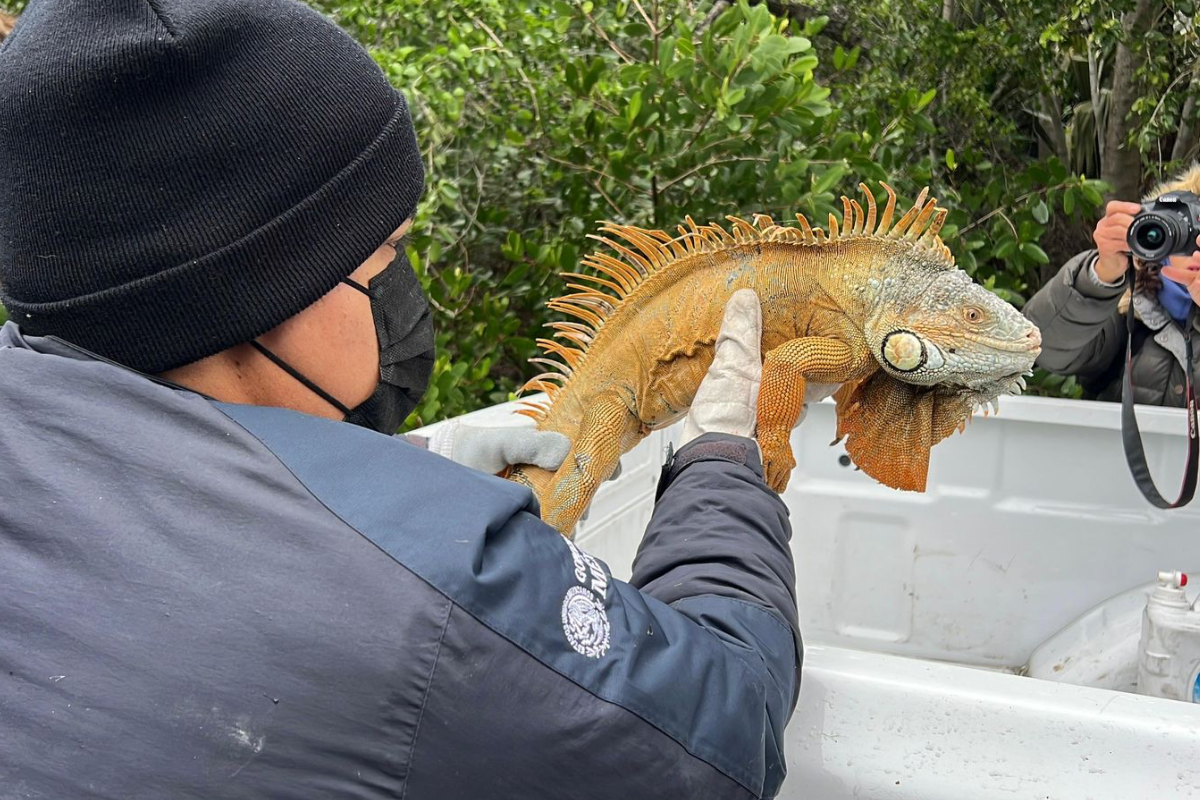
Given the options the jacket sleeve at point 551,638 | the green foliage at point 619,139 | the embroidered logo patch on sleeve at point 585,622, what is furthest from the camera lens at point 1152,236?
the embroidered logo patch on sleeve at point 585,622

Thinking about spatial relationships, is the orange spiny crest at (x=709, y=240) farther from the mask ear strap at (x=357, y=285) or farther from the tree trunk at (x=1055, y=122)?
the tree trunk at (x=1055, y=122)

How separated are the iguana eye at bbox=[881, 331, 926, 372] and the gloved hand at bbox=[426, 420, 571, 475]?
2.64ft

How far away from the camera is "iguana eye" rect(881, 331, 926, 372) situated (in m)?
2.26

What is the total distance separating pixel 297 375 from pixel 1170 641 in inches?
98.6

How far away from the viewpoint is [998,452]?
3559mm

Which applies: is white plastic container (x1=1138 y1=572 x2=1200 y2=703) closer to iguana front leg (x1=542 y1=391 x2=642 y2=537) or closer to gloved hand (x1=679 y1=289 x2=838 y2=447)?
gloved hand (x1=679 y1=289 x2=838 y2=447)

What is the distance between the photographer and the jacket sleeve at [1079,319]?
11.7 feet

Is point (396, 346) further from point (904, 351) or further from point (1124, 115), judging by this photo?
point (1124, 115)

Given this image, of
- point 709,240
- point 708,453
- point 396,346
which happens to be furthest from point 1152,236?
point 396,346

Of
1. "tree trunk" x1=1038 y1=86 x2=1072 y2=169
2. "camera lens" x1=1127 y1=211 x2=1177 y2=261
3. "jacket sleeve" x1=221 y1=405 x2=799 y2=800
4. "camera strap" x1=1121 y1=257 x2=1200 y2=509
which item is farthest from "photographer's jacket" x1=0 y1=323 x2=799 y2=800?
"tree trunk" x1=1038 y1=86 x2=1072 y2=169

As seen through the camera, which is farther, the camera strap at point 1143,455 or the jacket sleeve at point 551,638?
the camera strap at point 1143,455

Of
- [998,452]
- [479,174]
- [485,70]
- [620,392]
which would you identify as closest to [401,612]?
[620,392]

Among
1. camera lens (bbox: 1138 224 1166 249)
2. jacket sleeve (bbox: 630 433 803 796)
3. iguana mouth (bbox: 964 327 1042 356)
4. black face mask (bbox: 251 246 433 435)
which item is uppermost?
black face mask (bbox: 251 246 433 435)

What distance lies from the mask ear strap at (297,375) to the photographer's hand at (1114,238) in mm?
2797
